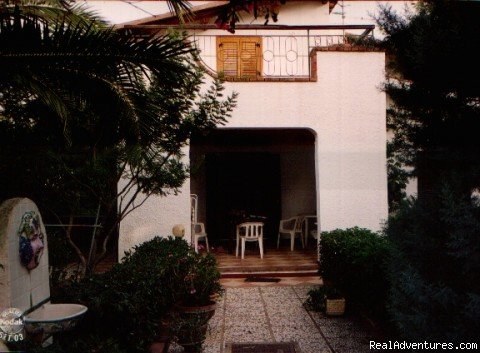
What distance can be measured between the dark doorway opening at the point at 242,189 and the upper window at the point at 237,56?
2.68m

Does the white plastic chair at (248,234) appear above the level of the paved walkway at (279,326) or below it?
above

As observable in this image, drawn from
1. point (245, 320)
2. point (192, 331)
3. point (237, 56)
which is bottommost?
point (245, 320)

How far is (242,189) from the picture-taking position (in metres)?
12.0

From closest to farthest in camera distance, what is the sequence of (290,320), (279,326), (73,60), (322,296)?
(73,60) < (279,326) < (290,320) < (322,296)

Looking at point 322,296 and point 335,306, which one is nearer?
point 335,306

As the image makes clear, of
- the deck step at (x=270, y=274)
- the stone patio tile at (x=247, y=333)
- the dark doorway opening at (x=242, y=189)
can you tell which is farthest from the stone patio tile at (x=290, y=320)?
the dark doorway opening at (x=242, y=189)

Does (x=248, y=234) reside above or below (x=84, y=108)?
below

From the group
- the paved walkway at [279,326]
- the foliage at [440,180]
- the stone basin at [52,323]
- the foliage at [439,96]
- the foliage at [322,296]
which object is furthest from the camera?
the foliage at [322,296]

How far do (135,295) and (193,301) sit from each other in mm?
1078

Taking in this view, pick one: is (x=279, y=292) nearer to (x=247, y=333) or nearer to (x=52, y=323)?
(x=247, y=333)

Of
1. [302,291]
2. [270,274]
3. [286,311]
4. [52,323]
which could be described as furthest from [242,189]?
[52,323]

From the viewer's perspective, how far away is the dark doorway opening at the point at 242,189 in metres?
11.8

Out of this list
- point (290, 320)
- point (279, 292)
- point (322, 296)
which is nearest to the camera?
point (290, 320)

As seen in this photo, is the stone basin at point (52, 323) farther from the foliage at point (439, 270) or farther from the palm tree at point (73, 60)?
the foliage at point (439, 270)
